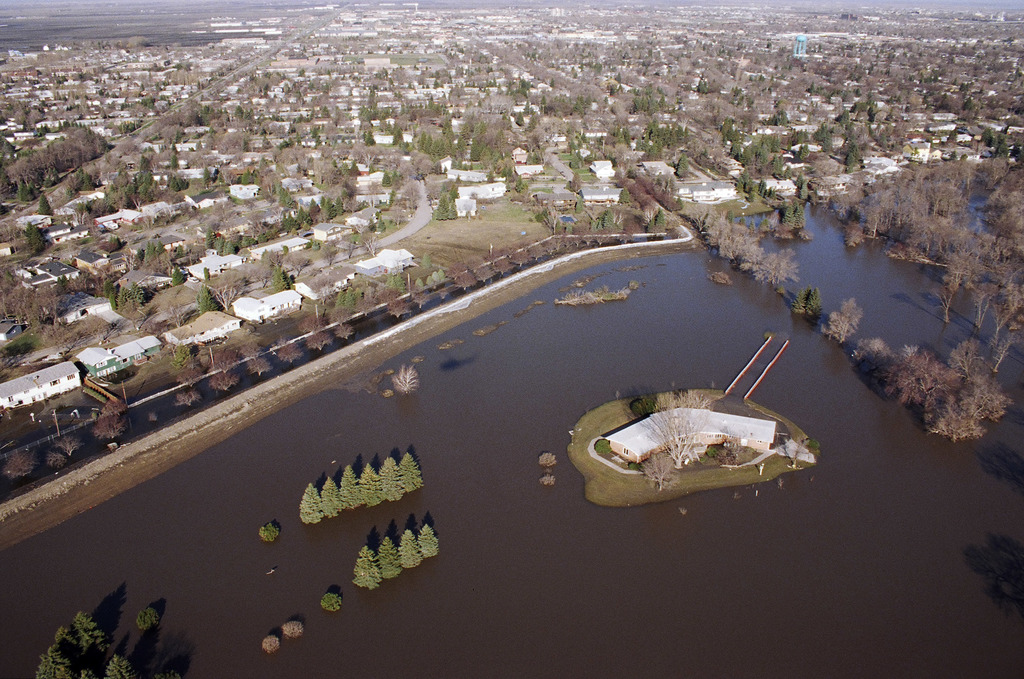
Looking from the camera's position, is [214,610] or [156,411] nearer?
[214,610]

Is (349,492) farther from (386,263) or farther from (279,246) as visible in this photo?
(279,246)

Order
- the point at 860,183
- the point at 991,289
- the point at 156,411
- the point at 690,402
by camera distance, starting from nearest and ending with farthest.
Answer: the point at 690,402 → the point at 156,411 → the point at 991,289 → the point at 860,183

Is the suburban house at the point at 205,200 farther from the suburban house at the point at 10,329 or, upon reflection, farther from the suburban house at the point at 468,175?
the suburban house at the point at 10,329

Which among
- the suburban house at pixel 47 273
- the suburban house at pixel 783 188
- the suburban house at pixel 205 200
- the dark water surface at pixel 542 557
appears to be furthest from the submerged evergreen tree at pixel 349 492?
the suburban house at pixel 783 188

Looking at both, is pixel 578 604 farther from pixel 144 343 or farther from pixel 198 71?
pixel 198 71

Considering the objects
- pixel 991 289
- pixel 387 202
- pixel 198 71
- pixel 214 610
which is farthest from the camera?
pixel 198 71

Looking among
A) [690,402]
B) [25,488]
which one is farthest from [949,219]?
[25,488]

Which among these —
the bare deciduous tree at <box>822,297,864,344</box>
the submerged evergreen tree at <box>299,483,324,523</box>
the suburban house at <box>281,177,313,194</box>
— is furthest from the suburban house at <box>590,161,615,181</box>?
the submerged evergreen tree at <box>299,483,324,523</box>

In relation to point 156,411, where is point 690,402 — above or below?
above
